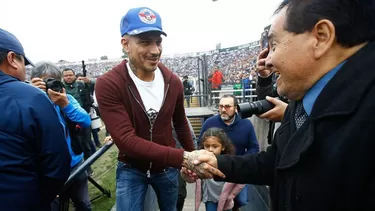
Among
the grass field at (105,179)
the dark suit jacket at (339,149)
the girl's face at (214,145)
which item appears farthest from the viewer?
the grass field at (105,179)

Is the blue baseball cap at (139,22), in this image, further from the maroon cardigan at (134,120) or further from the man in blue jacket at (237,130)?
the man in blue jacket at (237,130)

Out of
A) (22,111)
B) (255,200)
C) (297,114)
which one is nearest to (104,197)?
(255,200)

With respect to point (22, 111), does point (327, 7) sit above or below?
above

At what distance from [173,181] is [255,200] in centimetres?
204

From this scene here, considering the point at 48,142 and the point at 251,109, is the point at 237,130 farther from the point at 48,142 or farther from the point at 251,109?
the point at 48,142

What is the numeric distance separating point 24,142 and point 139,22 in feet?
3.74

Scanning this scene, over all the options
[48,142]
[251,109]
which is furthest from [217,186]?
[48,142]

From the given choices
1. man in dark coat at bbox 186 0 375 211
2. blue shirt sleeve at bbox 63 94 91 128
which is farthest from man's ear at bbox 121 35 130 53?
man in dark coat at bbox 186 0 375 211

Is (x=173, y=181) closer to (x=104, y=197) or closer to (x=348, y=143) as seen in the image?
(x=348, y=143)

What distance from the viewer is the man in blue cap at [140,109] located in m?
1.90

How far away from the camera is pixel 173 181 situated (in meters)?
2.36

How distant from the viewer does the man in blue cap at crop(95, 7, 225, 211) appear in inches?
74.6

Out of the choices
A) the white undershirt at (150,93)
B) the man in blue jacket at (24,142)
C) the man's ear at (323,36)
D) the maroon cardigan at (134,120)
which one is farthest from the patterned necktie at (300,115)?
the man in blue jacket at (24,142)

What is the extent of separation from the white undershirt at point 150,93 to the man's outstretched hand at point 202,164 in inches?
17.7
